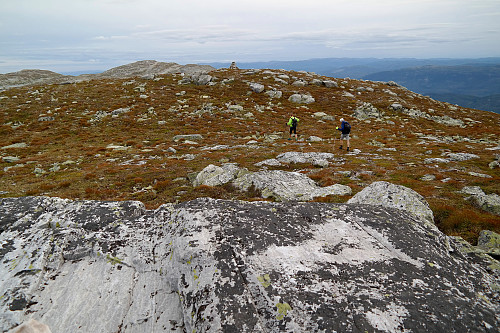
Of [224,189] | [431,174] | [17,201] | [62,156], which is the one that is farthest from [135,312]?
[62,156]

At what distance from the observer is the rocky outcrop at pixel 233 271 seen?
5.21m

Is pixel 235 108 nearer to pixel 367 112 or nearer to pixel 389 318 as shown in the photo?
pixel 367 112

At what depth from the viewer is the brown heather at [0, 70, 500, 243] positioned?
59.6 feet

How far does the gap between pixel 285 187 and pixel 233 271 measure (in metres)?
10.5

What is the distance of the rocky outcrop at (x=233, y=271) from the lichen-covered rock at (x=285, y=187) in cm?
662

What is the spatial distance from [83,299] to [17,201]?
204 inches

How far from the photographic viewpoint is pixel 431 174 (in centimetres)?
2109

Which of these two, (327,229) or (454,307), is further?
(327,229)

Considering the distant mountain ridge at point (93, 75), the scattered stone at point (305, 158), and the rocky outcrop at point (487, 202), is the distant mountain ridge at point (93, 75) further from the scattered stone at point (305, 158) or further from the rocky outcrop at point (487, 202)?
the rocky outcrop at point (487, 202)

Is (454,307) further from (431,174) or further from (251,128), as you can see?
(251,128)

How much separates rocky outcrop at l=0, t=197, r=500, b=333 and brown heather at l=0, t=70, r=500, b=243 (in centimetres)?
598

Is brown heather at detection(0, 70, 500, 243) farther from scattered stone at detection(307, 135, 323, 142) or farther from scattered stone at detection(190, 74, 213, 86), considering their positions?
scattered stone at detection(190, 74, 213, 86)

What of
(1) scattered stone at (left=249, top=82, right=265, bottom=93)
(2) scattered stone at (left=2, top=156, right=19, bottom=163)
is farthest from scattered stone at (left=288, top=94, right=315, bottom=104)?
(2) scattered stone at (left=2, top=156, right=19, bottom=163)

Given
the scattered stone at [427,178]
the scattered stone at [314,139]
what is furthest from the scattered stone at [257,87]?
the scattered stone at [427,178]
